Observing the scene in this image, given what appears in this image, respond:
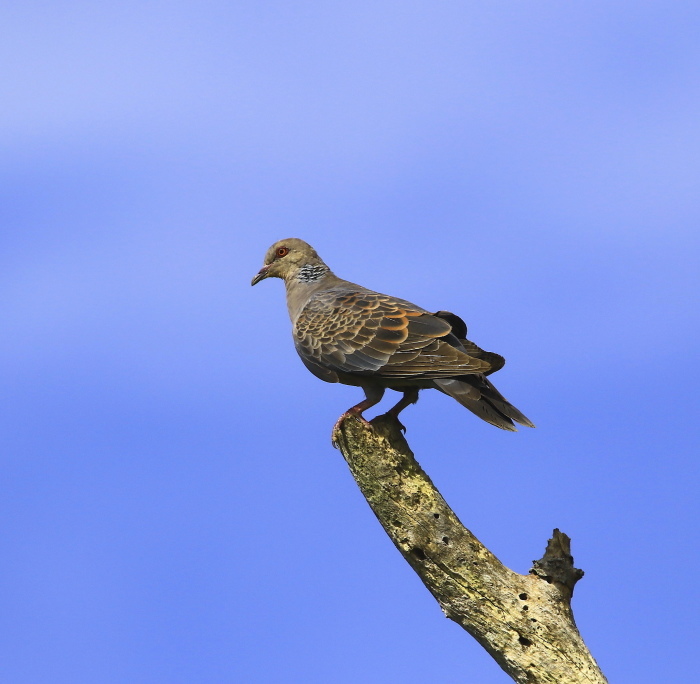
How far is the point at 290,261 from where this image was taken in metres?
10.5

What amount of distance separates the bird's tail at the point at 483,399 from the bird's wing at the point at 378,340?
0.11m

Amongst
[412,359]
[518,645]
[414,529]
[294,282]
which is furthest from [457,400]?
[294,282]

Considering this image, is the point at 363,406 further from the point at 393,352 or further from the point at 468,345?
the point at 468,345

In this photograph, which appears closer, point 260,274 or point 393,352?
point 393,352

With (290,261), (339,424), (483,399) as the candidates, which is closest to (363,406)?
(339,424)

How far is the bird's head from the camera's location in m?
10.4

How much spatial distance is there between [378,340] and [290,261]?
2500 millimetres

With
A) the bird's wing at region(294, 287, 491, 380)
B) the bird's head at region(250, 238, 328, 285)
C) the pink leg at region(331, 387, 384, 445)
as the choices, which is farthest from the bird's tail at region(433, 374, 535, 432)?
the bird's head at region(250, 238, 328, 285)

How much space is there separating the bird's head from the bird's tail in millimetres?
2841

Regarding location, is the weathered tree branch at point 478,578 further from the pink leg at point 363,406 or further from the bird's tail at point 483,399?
the bird's tail at point 483,399

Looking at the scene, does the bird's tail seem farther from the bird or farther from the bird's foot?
the bird's foot

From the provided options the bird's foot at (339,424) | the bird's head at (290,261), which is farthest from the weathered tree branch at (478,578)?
the bird's head at (290,261)

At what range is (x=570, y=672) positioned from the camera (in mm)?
7094

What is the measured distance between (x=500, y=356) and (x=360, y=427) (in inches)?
57.1
